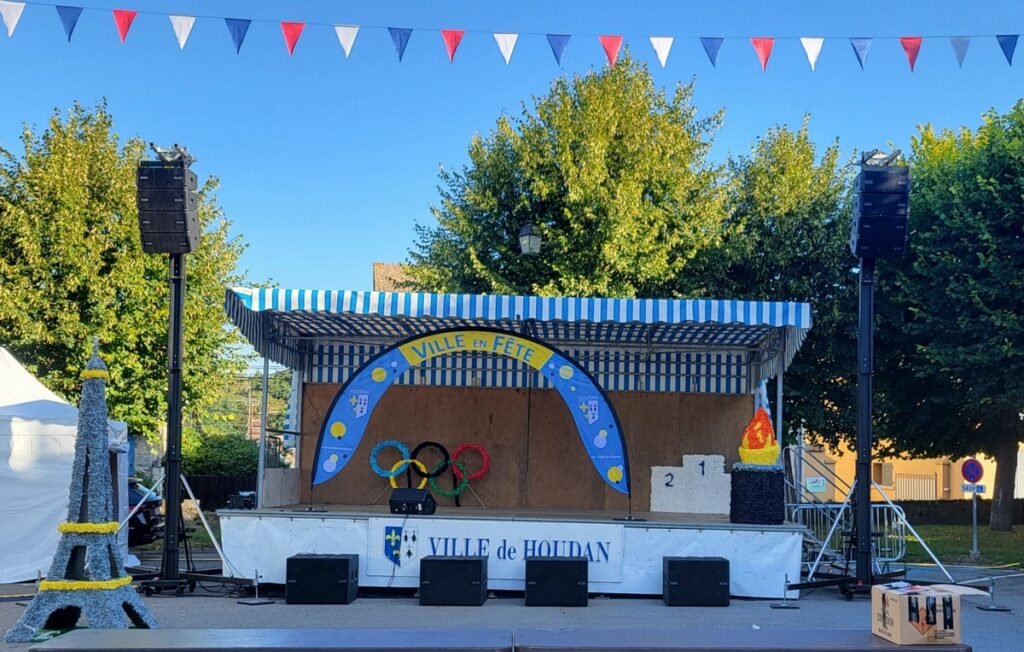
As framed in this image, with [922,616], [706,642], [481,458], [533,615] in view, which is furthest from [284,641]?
[481,458]

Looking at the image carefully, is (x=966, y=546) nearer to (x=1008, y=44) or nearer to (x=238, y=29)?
(x=1008, y=44)

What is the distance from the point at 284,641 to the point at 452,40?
8242 millimetres

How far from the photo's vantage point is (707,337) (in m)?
14.9

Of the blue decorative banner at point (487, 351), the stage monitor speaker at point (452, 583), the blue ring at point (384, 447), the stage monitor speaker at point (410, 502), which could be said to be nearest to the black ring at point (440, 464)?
the blue ring at point (384, 447)

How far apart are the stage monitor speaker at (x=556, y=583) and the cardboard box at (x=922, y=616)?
5955mm

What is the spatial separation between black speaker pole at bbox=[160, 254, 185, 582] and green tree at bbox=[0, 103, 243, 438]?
8868 millimetres

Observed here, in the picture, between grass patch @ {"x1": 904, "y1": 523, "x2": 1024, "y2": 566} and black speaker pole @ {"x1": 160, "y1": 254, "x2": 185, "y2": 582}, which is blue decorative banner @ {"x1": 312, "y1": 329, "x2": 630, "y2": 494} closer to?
black speaker pole @ {"x1": 160, "y1": 254, "x2": 185, "y2": 582}

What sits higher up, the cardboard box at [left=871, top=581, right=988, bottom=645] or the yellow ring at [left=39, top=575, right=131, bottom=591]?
the cardboard box at [left=871, top=581, right=988, bottom=645]

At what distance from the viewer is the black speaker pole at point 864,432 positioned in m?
11.4

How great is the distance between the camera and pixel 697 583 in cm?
1127

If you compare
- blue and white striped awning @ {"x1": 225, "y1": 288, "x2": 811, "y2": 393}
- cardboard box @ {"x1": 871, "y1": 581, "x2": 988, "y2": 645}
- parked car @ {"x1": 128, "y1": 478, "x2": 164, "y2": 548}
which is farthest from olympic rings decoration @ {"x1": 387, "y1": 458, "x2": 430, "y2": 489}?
cardboard box @ {"x1": 871, "y1": 581, "x2": 988, "y2": 645}

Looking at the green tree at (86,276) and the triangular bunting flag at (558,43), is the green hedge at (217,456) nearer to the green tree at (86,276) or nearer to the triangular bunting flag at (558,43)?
the green tree at (86,276)

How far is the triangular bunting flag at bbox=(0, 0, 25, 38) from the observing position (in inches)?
430

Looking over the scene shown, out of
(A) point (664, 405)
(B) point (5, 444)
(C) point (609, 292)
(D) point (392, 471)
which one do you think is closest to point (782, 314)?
(A) point (664, 405)
